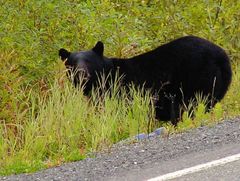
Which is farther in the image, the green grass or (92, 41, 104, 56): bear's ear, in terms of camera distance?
(92, 41, 104, 56): bear's ear

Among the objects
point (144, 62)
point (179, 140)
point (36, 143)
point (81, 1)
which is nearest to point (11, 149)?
point (36, 143)

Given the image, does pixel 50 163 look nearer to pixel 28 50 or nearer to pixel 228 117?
pixel 228 117

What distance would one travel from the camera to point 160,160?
6.32m

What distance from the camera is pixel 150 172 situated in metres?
5.88

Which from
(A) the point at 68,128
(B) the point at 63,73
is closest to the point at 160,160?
(A) the point at 68,128

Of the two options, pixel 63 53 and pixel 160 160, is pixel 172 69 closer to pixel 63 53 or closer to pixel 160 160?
pixel 63 53

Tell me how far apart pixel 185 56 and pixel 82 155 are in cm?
377

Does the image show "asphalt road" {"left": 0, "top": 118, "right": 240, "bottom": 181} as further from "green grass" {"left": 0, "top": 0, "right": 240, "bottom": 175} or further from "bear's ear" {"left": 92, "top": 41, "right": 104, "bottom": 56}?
"bear's ear" {"left": 92, "top": 41, "right": 104, "bottom": 56}

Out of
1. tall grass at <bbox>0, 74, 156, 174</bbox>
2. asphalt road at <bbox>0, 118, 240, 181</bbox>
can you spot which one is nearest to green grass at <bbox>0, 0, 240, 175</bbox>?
tall grass at <bbox>0, 74, 156, 174</bbox>

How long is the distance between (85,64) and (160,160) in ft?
→ 12.9

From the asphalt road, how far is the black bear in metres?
2.72

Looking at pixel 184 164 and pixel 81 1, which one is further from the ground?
pixel 81 1

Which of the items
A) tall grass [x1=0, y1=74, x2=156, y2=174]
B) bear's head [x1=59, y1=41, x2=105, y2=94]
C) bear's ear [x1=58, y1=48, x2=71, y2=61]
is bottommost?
tall grass [x1=0, y1=74, x2=156, y2=174]

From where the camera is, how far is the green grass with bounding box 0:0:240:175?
7566 millimetres
